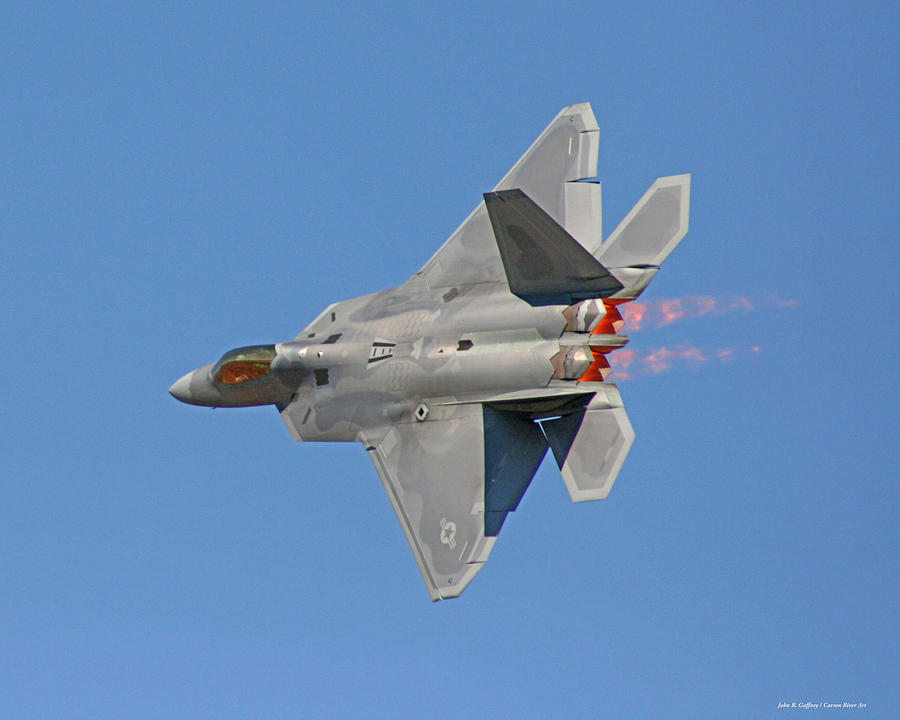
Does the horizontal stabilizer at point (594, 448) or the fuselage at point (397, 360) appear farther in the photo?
the fuselage at point (397, 360)

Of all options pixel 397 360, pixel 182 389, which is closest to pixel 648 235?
pixel 397 360

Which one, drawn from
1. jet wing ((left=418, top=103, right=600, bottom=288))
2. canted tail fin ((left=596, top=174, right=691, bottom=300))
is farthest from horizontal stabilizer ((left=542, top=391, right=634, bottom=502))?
jet wing ((left=418, top=103, right=600, bottom=288))

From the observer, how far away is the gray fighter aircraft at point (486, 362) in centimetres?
2416

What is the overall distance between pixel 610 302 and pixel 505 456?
267cm

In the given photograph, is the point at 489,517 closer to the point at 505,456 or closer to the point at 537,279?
the point at 505,456

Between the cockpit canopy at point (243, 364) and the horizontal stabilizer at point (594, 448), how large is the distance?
494 centimetres

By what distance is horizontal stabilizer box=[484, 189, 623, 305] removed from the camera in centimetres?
2348

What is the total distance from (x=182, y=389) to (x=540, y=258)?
22.6 feet

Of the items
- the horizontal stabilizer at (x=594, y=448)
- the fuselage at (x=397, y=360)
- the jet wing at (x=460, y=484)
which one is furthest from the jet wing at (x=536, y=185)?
the horizontal stabilizer at (x=594, y=448)

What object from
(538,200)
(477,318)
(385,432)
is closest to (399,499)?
(385,432)

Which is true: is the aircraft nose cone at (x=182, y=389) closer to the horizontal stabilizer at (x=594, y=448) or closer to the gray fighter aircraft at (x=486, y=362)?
the gray fighter aircraft at (x=486, y=362)

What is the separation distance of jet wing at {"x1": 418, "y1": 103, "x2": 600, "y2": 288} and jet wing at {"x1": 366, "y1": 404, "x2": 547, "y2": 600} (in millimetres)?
2118

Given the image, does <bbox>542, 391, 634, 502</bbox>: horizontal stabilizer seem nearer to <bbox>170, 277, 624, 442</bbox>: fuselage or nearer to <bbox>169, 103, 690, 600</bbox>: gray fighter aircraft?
<bbox>169, 103, 690, 600</bbox>: gray fighter aircraft

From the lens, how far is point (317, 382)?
26625 mm
